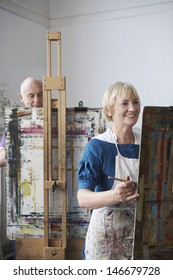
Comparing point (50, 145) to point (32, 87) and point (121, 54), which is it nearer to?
point (32, 87)

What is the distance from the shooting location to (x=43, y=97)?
165 cm

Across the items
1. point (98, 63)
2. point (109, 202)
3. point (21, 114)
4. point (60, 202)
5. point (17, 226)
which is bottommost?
point (17, 226)

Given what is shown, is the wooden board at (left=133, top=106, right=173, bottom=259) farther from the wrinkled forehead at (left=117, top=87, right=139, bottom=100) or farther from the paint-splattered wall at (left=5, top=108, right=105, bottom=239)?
the paint-splattered wall at (left=5, top=108, right=105, bottom=239)

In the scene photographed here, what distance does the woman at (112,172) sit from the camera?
1.23m

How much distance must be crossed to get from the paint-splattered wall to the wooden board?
624 mm

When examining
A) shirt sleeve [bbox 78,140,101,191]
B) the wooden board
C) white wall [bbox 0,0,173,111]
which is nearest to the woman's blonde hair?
shirt sleeve [bbox 78,140,101,191]

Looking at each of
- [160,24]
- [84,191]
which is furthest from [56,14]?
[84,191]

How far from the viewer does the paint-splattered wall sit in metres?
1.69

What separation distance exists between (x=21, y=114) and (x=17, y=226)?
512 mm

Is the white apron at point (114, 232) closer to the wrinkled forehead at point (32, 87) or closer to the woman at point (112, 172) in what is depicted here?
the woman at point (112, 172)

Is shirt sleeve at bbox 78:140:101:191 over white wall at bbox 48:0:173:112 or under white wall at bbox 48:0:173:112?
under

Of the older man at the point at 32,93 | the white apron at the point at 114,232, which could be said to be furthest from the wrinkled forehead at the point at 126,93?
the older man at the point at 32,93

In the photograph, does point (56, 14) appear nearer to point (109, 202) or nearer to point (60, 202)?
point (60, 202)

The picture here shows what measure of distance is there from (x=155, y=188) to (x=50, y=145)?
2.28 ft
